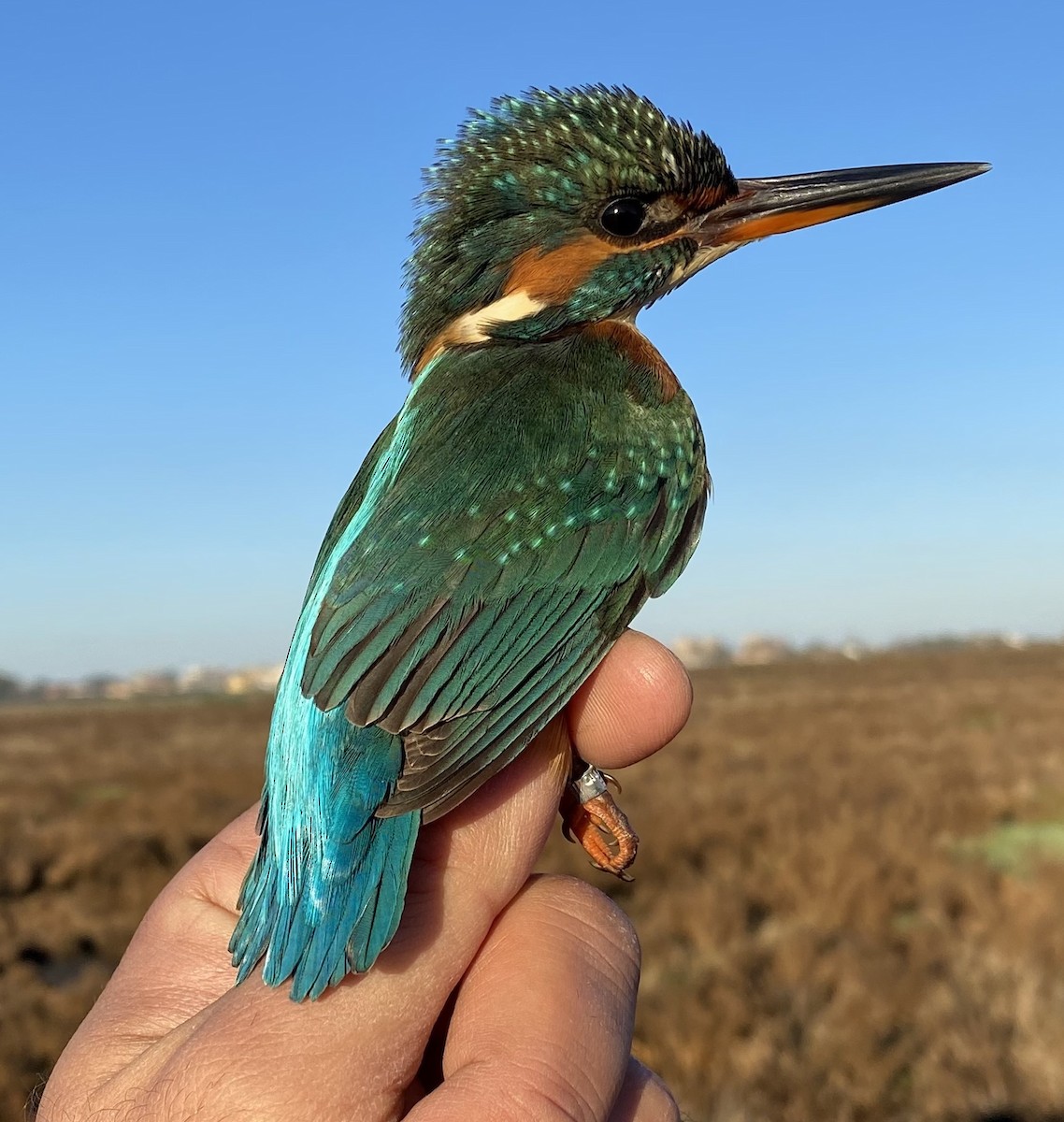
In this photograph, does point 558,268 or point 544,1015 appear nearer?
point 544,1015

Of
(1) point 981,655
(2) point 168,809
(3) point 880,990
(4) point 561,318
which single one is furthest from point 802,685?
(4) point 561,318

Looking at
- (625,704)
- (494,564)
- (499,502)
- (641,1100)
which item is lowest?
(641,1100)

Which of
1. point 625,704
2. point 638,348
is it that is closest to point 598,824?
point 625,704

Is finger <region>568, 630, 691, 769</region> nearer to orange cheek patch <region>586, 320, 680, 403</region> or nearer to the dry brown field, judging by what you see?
orange cheek patch <region>586, 320, 680, 403</region>

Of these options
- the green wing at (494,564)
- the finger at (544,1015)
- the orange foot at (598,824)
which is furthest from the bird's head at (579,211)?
the finger at (544,1015)

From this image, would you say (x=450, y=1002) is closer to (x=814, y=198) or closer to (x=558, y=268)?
(x=558, y=268)

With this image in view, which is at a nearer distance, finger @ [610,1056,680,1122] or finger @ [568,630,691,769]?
finger @ [610,1056,680,1122]

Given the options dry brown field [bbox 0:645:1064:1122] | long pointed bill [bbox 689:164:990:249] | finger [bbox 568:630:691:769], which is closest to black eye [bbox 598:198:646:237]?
long pointed bill [bbox 689:164:990:249]

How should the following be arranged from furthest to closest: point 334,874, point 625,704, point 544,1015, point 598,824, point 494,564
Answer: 1. point 598,824
2. point 625,704
3. point 494,564
4. point 544,1015
5. point 334,874
